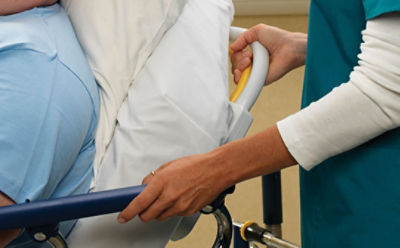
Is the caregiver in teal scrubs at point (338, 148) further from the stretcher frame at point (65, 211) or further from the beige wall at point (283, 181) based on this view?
the beige wall at point (283, 181)

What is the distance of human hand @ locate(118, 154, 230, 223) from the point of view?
2.95 feet

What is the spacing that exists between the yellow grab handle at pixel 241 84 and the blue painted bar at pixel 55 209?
39 cm

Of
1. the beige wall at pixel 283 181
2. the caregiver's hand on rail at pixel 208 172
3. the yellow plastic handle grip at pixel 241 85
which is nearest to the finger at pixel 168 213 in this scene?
the caregiver's hand on rail at pixel 208 172

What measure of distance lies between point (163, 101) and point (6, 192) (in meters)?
0.33

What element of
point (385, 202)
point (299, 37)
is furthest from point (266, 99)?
point (385, 202)

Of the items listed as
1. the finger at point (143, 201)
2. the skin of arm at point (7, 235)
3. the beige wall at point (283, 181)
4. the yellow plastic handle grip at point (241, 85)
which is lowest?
the beige wall at point (283, 181)

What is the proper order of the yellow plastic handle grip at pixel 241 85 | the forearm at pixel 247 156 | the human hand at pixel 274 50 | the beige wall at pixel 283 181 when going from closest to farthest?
1. the forearm at pixel 247 156
2. the yellow plastic handle grip at pixel 241 85
3. the human hand at pixel 274 50
4. the beige wall at pixel 283 181

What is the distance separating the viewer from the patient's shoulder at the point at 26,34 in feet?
3.13

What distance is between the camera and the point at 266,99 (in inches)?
98.0

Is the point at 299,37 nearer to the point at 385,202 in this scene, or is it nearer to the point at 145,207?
the point at 385,202

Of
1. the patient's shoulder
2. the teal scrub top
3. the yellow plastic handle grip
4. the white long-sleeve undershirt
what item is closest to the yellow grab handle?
the yellow plastic handle grip

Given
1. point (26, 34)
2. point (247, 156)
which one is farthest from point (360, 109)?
point (26, 34)

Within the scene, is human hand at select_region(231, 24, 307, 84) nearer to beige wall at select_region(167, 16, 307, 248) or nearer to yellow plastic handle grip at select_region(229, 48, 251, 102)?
yellow plastic handle grip at select_region(229, 48, 251, 102)

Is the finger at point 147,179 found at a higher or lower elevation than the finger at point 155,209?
higher
